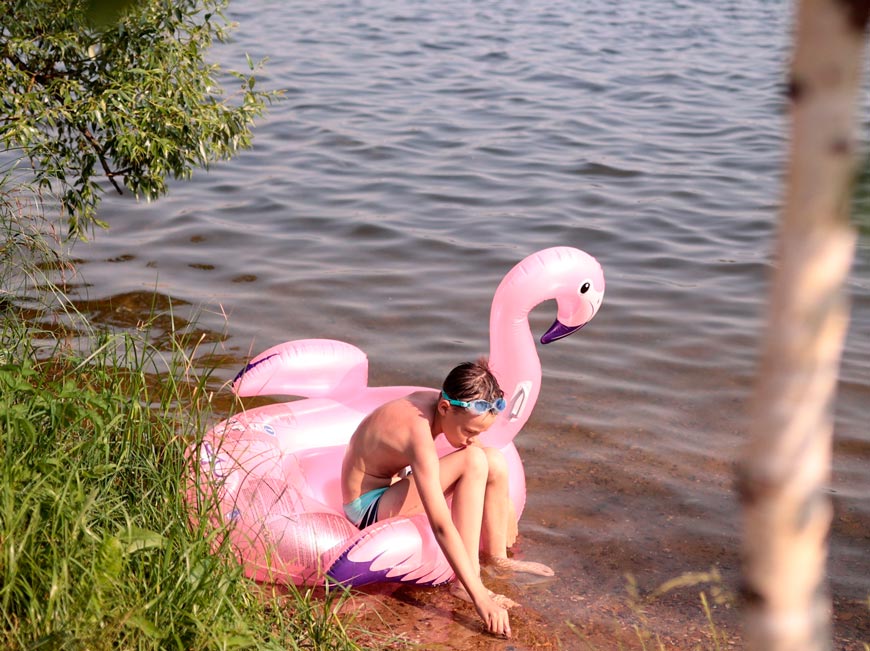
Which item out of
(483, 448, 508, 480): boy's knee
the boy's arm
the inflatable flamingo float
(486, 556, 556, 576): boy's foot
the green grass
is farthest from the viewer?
(486, 556, 556, 576): boy's foot

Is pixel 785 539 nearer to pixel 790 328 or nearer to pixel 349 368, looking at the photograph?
pixel 790 328

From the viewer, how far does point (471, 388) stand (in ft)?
11.1

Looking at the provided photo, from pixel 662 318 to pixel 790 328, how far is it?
4.98 meters

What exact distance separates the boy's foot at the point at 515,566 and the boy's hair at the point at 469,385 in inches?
24.8

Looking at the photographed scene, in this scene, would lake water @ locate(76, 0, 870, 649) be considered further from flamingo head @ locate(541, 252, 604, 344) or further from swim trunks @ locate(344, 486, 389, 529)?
flamingo head @ locate(541, 252, 604, 344)

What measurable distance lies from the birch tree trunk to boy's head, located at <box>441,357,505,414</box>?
2310 millimetres

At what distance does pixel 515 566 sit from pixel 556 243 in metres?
3.48

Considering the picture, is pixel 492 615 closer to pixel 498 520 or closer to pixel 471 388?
pixel 498 520

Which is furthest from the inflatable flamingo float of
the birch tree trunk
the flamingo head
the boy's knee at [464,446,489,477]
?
the birch tree trunk

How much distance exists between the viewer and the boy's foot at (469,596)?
11.2 feet

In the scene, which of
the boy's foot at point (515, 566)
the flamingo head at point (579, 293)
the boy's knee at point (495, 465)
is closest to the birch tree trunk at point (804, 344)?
the boy's knee at point (495, 465)

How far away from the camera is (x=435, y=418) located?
354 centimetres

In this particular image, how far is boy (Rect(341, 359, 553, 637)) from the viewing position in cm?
329

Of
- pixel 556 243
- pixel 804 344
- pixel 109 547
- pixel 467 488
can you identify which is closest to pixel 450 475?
pixel 467 488
